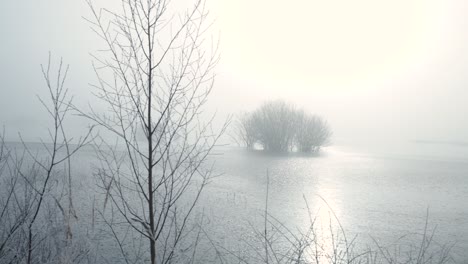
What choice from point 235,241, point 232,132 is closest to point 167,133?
point 235,241

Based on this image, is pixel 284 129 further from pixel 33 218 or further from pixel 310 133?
pixel 33 218

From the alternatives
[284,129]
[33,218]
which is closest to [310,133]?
[284,129]

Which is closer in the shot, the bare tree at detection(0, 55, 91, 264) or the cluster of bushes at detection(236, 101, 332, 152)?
the bare tree at detection(0, 55, 91, 264)

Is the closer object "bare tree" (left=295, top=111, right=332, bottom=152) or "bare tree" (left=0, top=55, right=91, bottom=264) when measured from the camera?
"bare tree" (left=0, top=55, right=91, bottom=264)

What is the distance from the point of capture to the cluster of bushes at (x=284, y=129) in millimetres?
42000

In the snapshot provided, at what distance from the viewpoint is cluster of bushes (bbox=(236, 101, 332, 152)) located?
138 feet

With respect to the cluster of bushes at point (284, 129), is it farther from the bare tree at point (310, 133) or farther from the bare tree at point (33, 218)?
the bare tree at point (33, 218)

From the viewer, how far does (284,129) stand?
4209 cm

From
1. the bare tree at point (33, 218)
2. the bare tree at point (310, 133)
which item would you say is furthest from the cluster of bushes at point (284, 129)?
the bare tree at point (33, 218)

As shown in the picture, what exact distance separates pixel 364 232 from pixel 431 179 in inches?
552

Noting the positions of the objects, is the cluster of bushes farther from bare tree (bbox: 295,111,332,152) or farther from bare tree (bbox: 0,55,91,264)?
bare tree (bbox: 0,55,91,264)

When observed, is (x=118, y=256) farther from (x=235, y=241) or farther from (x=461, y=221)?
(x=461, y=221)

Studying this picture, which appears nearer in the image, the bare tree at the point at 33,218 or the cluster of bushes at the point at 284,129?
the bare tree at the point at 33,218

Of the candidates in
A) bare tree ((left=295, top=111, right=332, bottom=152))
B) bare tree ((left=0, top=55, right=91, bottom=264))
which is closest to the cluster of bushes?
bare tree ((left=295, top=111, right=332, bottom=152))
